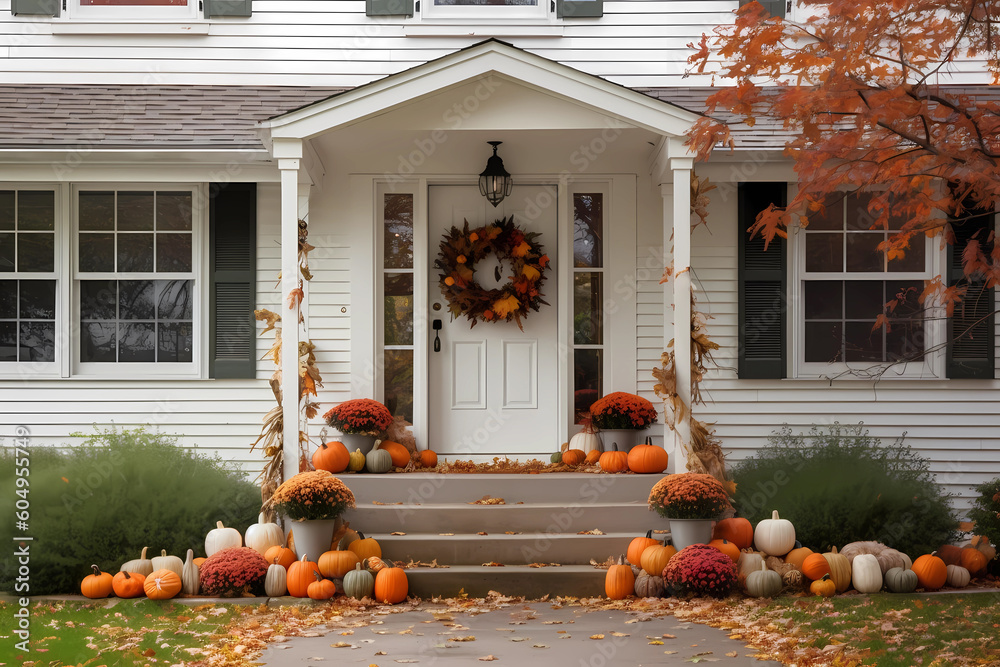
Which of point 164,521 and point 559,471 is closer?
point 164,521

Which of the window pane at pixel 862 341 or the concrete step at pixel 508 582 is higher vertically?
the window pane at pixel 862 341

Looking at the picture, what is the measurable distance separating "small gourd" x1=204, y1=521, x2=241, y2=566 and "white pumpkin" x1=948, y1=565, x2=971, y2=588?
490 cm

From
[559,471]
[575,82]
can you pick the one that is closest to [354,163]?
[575,82]

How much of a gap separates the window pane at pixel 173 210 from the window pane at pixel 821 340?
18.0ft

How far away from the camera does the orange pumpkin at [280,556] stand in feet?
17.5

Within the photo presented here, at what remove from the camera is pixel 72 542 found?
536cm

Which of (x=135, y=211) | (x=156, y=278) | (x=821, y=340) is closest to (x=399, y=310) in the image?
(x=156, y=278)

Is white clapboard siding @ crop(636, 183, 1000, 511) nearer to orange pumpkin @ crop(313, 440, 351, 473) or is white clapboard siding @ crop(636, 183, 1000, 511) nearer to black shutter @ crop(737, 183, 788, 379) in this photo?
black shutter @ crop(737, 183, 788, 379)

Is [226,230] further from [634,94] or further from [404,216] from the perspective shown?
[634,94]

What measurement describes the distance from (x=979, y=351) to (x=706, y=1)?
3934mm

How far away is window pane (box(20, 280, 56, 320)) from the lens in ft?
22.9

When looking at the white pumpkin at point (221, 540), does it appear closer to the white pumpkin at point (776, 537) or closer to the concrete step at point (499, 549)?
the concrete step at point (499, 549)

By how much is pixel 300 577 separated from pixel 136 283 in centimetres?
330

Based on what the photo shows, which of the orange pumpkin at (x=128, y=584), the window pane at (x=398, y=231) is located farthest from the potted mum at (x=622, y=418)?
the orange pumpkin at (x=128, y=584)
